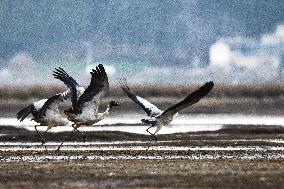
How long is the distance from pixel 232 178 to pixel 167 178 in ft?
4.03

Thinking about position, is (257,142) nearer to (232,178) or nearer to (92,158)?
(92,158)

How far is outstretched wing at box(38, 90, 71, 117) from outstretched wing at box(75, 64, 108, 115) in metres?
2.43

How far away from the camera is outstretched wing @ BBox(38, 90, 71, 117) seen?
30438mm

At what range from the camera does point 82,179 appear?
20.5 meters

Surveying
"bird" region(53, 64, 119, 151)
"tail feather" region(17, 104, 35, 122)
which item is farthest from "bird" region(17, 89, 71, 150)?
"bird" region(53, 64, 119, 151)

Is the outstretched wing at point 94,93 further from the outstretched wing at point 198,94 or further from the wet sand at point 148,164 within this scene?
the outstretched wing at point 198,94

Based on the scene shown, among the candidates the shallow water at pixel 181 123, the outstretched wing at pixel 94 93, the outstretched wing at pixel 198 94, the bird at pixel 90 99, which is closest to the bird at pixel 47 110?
the bird at pixel 90 99

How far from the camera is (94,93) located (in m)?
27.0

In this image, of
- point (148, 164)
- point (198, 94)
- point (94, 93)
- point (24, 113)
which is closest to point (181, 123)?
point (24, 113)

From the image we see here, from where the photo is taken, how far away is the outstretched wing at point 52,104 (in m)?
30.4

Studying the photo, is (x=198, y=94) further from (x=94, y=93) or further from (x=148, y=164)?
(x=148, y=164)

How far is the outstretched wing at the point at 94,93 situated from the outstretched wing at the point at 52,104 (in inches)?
95.6

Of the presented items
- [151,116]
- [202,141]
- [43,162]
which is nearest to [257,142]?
[202,141]

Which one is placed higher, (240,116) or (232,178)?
(240,116)
